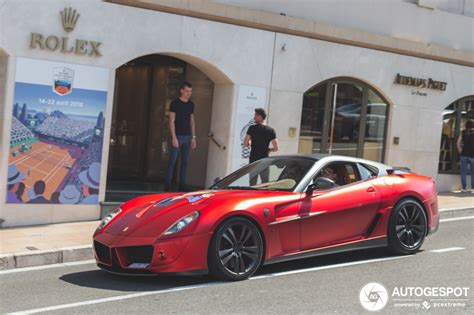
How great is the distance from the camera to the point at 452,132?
53.6ft

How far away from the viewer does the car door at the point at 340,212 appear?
7054 mm

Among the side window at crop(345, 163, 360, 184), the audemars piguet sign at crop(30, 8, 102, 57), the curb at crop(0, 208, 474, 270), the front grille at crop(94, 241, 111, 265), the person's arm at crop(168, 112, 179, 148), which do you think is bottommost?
the curb at crop(0, 208, 474, 270)

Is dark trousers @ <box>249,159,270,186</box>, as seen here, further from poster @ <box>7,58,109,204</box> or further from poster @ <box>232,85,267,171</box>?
poster @ <box>232,85,267,171</box>

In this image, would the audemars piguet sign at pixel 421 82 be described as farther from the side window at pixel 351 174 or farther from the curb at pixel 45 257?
the curb at pixel 45 257

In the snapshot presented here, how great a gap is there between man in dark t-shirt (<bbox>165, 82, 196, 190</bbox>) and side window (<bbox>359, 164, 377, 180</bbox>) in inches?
167

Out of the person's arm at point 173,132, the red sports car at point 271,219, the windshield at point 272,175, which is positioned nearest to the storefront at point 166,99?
the person's arm at point 173,132

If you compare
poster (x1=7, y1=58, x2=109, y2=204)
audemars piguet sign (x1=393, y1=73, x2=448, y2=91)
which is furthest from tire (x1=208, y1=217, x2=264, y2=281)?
audemars piguet sign (x1=393, y1=73, x2=448, y2=91)

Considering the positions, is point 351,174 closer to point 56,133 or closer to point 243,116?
point 243,116

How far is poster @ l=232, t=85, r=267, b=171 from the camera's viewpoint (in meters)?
12.4

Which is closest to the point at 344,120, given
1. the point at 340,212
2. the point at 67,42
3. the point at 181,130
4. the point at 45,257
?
the point at 181,130

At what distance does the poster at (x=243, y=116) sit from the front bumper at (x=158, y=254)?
615 cm

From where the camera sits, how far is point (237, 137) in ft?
40.8

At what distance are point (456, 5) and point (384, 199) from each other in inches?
398

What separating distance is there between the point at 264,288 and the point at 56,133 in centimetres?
540
